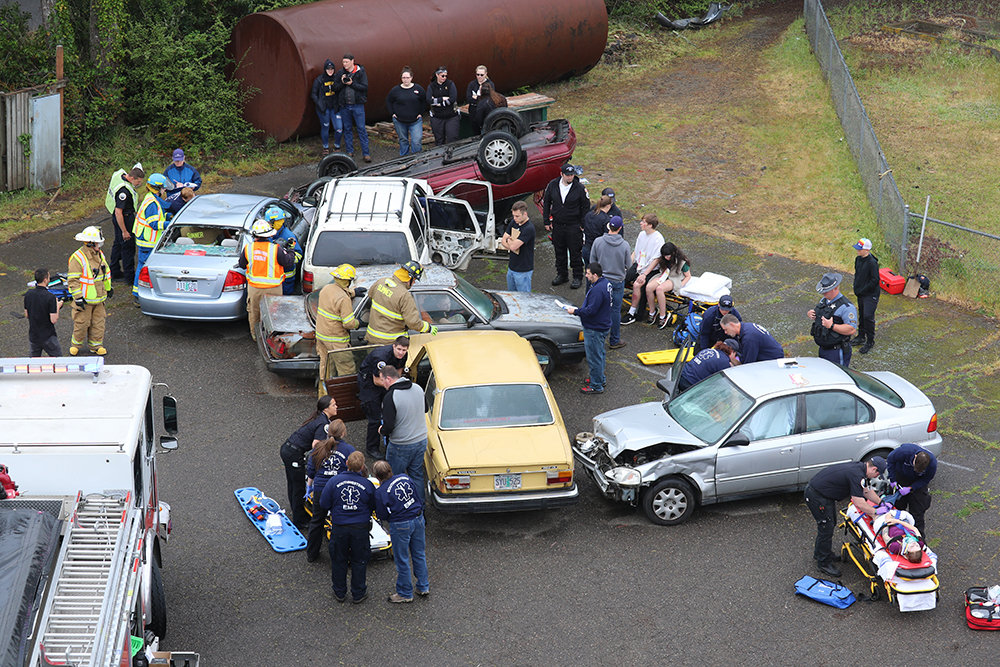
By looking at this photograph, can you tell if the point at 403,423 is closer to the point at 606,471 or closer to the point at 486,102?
the point at 606,471

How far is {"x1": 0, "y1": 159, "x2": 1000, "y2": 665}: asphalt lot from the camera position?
765 cm

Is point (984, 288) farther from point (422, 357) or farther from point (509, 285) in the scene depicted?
point (422, 357)

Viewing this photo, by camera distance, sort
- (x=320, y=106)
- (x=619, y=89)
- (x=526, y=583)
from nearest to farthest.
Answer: (x=526, y=583) < (x=320, y=106) < (x=619, y=89)

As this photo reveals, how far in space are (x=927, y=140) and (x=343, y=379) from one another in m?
16.0

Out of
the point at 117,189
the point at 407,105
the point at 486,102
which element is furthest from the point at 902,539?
the point at 407,105

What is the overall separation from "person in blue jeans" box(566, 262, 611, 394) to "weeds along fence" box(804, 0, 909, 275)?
590cm

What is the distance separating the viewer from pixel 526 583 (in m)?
8.41

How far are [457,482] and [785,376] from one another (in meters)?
3.49

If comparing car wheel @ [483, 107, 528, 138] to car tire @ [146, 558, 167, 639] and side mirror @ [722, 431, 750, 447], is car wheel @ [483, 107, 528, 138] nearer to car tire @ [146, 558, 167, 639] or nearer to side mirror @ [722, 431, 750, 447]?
side mirror @ [722, 431, 750, 447]

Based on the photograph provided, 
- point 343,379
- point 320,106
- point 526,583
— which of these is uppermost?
point 320,106

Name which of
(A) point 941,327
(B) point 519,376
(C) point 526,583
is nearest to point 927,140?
(A) point 941,327

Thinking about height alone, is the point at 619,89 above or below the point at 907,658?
above

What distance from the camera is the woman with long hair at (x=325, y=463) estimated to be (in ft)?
26.5

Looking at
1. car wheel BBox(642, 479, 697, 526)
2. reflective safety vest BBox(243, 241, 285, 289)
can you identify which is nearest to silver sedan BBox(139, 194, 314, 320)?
reflective safety vest BBox(243, 241, 285, 289)
